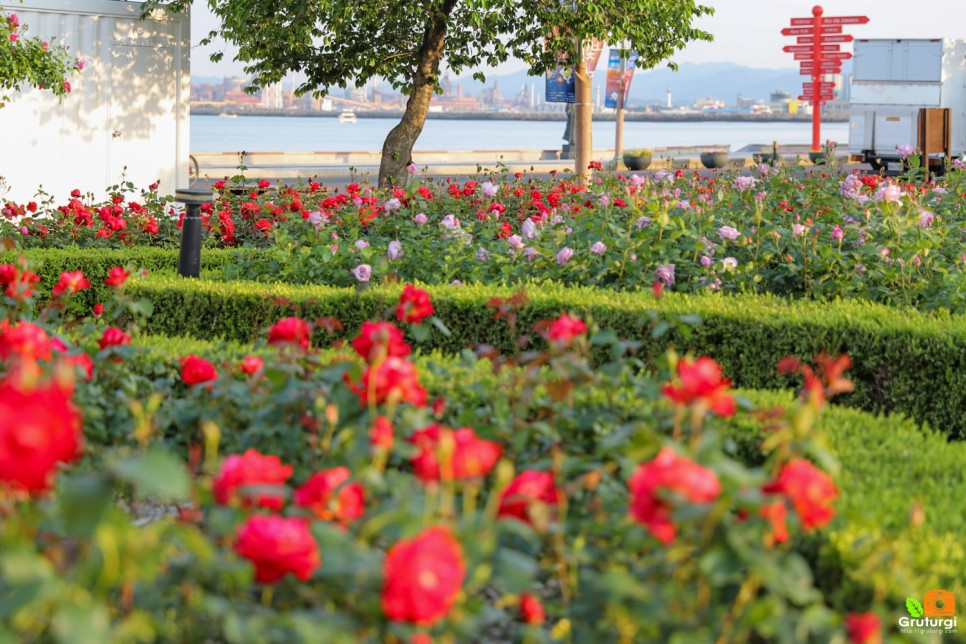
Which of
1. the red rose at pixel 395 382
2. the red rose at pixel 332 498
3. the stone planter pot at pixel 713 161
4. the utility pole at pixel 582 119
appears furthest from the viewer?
the stone planter pot at pixel 713 161

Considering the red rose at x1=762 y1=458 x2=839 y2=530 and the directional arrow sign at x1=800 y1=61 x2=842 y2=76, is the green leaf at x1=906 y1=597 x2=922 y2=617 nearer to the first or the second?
the red rose at x1=762 y1=458 x2=839 y2=530

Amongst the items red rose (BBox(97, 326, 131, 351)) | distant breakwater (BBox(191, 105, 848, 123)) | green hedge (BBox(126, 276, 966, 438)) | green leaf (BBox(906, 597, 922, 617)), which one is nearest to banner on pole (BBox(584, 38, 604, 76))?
green hedge (BBox(126, 276, 966, 438))

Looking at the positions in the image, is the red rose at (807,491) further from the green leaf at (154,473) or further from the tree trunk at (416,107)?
the tree trunk at (416,107)

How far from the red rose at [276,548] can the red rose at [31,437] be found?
0.41m

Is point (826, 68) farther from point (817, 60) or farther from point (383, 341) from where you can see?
point (383, 341)

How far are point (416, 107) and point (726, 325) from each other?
29.4ft

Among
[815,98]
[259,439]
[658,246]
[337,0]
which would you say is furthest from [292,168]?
[259,439]

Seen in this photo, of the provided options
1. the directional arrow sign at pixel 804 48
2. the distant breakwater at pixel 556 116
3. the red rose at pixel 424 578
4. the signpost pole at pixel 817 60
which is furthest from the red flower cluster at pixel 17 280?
the distant breakwater at pixel 556 116

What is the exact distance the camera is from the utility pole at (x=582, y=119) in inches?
563

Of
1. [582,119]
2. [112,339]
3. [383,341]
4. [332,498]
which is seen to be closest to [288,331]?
[383,341]

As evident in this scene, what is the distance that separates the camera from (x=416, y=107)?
44.9 feet

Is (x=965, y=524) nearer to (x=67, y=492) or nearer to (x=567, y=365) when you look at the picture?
(x=567, y=365)

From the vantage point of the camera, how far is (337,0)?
1170cm

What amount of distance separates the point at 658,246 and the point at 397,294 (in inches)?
65.9
